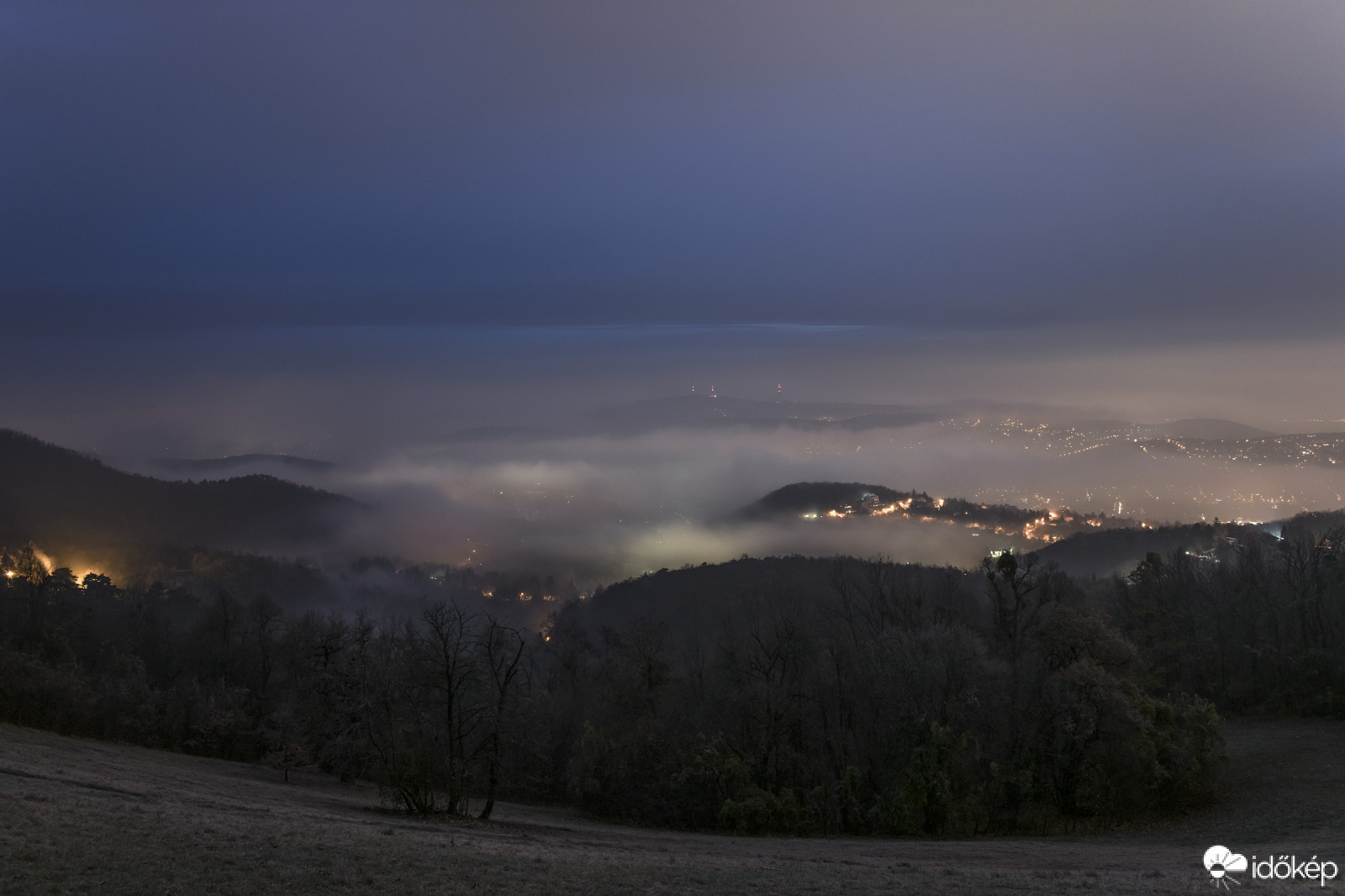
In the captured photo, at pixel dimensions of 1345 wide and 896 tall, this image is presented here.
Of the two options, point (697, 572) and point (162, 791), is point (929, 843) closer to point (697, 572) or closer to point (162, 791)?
point (162, 791)

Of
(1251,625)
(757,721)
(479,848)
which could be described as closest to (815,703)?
(757,721)

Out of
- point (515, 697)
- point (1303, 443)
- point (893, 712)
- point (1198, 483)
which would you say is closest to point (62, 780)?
point (515, 697)

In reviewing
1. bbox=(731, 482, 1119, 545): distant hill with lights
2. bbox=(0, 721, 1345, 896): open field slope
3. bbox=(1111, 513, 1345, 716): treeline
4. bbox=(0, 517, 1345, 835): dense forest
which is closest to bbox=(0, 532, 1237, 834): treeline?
bbox=(0, 517, 1345, 835): dense forest

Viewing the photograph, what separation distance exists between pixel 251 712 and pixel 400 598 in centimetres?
8657

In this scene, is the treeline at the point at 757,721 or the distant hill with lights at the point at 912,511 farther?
the distant hill with lights at the point at 912,511

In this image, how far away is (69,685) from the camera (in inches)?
1764

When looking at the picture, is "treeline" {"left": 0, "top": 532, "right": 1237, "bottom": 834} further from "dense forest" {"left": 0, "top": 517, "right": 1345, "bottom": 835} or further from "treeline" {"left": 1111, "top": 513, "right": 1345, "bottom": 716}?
"treeline" {"left": 1111, "top": 513, "right": 1345, "bottom": 716}

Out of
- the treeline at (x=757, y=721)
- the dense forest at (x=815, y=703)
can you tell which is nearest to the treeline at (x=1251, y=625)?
the dense forest at (x=815, y=703)

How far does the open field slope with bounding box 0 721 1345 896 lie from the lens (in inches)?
614

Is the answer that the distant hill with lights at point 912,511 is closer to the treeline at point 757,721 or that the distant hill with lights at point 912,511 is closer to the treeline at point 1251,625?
the treeline at point 1251,625

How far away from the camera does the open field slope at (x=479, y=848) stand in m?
15.6

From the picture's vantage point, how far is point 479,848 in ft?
68.5

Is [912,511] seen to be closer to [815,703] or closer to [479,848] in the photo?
[815,703]

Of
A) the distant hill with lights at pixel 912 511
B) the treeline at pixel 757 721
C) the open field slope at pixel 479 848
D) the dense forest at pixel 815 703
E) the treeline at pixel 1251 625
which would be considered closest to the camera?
the open field slope at pixel 479 848
